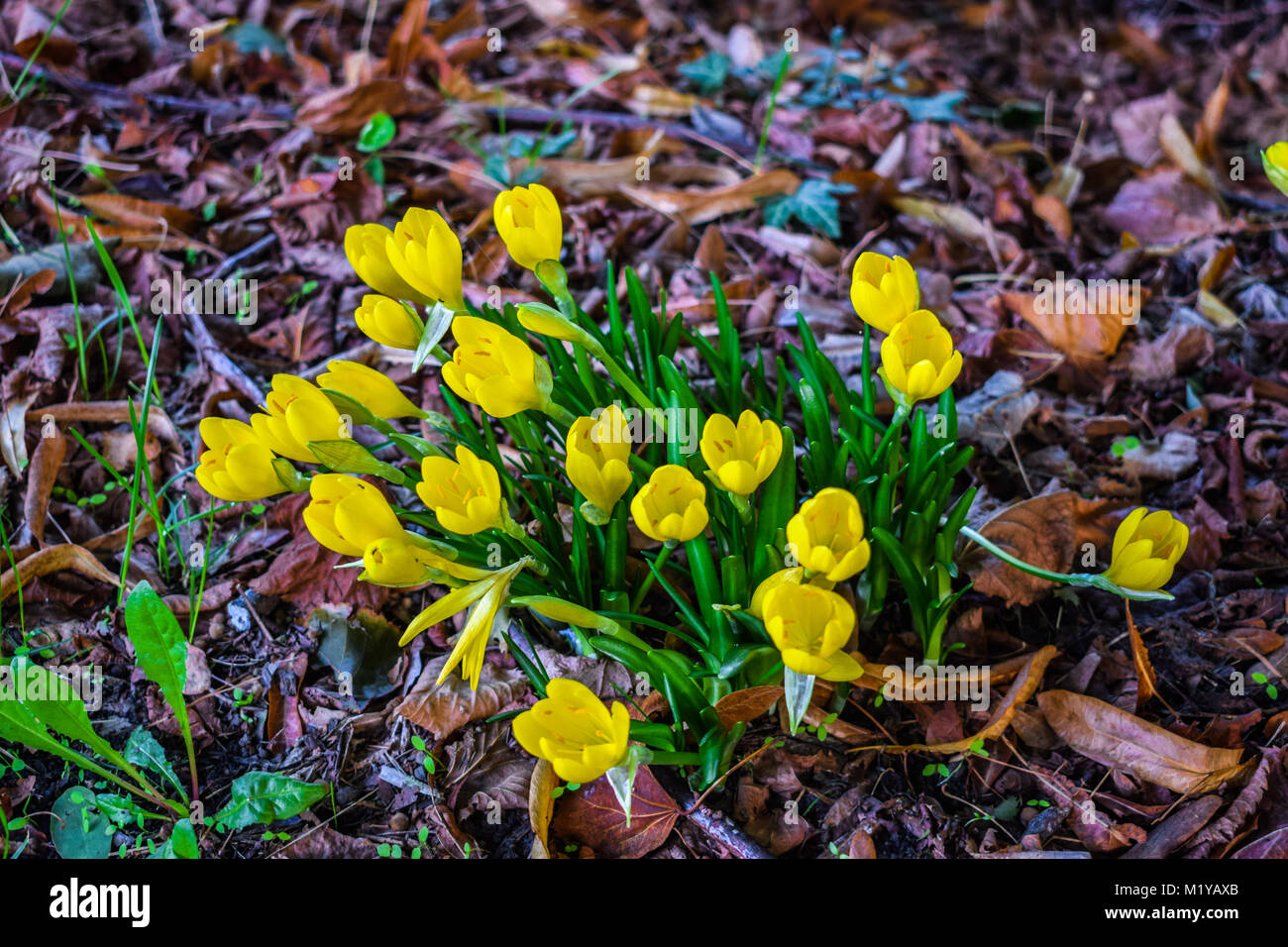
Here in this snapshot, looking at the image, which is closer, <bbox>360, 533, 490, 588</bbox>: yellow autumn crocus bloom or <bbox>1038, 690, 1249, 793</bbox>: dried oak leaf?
<bbox>360, 533, 490, 588</bbox>: yellow autumn crocus bloom

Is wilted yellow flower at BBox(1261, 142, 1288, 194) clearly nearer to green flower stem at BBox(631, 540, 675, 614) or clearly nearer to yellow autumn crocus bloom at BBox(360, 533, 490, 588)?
green flower stem at BBox(631, 540, 675, 614)

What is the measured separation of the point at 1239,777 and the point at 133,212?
2.73m

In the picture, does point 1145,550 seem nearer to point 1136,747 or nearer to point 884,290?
point 1136,747

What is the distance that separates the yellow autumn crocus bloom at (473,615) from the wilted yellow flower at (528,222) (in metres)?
0.49

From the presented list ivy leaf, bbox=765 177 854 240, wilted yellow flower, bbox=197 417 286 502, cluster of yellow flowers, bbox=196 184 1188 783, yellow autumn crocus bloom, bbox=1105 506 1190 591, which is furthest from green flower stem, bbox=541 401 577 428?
ivy leaf, bbox=765 177 854 240

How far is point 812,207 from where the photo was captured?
255cm

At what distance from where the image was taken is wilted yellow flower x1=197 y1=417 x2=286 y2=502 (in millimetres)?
1330

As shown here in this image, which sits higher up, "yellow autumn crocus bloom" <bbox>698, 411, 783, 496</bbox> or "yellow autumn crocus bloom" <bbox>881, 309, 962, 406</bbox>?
"yellow autumn crocus bloom" <bbox>881, 309, 962, 406</bbox>

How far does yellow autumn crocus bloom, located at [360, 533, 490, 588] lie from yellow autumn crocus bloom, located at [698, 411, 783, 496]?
1.29 feet

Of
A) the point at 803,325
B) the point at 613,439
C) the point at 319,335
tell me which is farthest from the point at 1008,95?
the point at 613,439

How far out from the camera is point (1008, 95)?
330 centimetres

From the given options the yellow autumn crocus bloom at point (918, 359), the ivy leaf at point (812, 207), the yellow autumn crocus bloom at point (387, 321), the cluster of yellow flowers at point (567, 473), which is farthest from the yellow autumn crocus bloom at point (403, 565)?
the ivy leaf at point (812, 207)

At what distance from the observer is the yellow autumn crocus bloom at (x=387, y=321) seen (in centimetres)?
146
